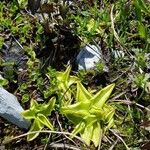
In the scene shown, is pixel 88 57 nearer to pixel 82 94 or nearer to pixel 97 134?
pixel 82 94

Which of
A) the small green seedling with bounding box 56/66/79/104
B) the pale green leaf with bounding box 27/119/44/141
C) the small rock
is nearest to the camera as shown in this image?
the pale green leaf with bounding box 27/119/44/141

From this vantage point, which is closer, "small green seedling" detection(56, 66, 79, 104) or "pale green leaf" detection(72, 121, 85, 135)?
"pale green leaf" detection(72, 121, 85, 135)

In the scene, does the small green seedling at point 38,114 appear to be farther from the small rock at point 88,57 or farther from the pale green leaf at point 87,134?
the small rock at point 88,57

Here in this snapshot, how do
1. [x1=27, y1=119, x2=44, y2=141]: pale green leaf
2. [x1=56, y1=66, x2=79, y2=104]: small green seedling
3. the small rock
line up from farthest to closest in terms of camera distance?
1. the small rock
2. [x1=56, y1=66, x2=79, y2=104]: small green seedling
3. [x1=27, y1=119, x2=44, y2=141]: pale green leaf

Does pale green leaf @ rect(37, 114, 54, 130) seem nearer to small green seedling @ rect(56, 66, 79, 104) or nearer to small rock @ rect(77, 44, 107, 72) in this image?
small green seedling @ rect(56, 66, 79, 104)

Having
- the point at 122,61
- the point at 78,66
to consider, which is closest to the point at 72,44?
the point at 78,66

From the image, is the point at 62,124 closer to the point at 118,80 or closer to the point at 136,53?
the point at 118,80

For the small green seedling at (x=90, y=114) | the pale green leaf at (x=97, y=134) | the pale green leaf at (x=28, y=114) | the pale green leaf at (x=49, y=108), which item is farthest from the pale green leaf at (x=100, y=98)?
the pale green leaf at (x=28, y=114)

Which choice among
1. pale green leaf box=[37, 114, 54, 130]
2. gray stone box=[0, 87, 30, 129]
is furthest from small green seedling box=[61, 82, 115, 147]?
gray stone box=[0, 87, 30, 129]
